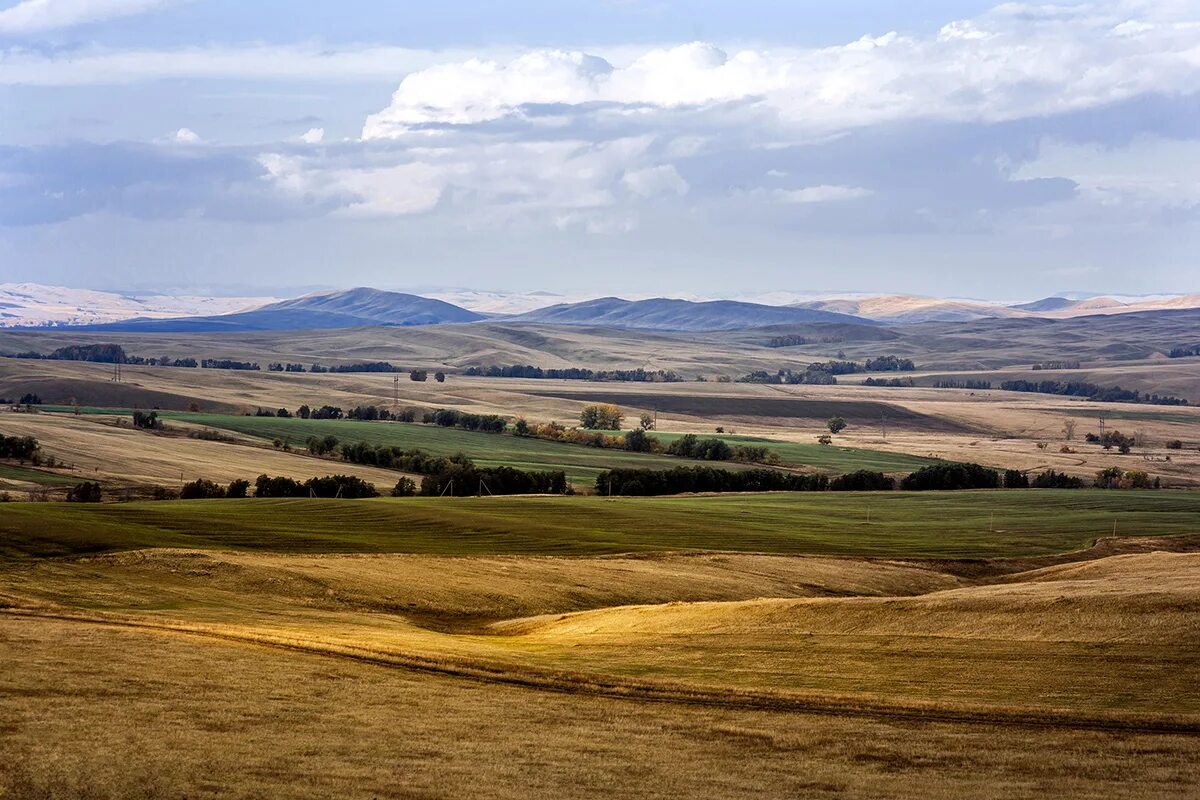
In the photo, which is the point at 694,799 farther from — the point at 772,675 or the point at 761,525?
the point at 761,525

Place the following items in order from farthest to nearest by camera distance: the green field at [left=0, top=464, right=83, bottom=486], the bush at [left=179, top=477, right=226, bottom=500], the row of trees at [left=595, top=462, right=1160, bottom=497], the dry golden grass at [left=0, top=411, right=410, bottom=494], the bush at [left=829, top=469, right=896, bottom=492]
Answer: the bush at [left=829, top=469, right=896, bottom=492], the row of trees at [left=595, top=462, right=1160, bottom=497], the dry golden grass at [left=0, top=411, right=410, bottom=494], the green field at [left=0, top=464, right=83, bottom=486], the bush at [left=179, top=477, right=226, bottom=500]

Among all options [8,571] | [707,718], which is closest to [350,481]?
[8,571]

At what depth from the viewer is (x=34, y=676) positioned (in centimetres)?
2514

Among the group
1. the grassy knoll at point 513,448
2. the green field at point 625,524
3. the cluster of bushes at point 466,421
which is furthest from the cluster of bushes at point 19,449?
the cluster of bushes at point 466,421

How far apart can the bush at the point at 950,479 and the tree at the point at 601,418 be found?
56.1 metres

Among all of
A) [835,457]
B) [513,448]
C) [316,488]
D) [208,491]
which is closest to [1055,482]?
[835,457]

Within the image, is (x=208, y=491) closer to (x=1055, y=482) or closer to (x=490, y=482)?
(x=490, y=482)

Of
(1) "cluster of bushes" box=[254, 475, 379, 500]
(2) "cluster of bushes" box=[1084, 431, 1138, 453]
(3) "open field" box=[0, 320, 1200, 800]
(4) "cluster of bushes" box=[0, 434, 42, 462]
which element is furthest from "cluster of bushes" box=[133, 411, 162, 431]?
(2) "cluster of bushes" box=[1084, 431, 1138, 453]

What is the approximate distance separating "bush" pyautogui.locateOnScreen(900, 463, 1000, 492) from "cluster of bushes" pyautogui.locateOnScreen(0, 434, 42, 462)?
65.5m

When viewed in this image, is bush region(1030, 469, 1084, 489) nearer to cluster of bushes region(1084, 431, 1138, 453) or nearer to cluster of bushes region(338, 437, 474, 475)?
cluster of bushes region(1084, 431, 1138, 453)

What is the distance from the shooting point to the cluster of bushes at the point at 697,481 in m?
96.1

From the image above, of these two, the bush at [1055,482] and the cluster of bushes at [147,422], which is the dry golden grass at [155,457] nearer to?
the cluster of bushes at [147,422]

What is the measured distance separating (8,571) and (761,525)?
45.6m

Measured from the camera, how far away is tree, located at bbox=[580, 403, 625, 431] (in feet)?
520
